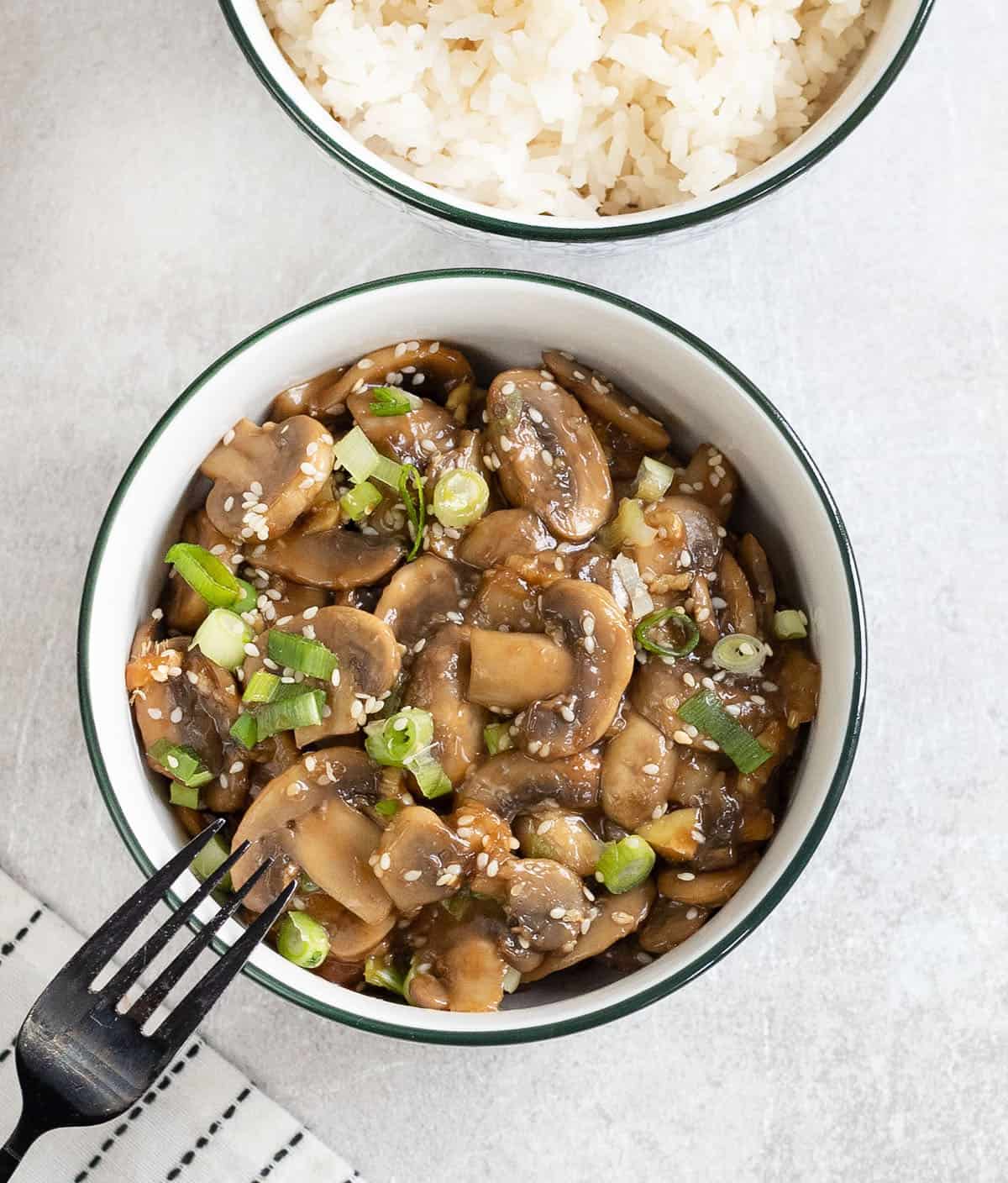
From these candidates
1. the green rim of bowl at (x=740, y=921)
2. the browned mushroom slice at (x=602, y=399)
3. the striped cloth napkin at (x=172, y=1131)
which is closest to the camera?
the green rim of bowl at (x=740, y=921)

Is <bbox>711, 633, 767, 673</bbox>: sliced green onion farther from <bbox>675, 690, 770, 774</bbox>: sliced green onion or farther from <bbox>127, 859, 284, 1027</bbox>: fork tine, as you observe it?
<bbox>127, 859, 284, 1027</bbox>: fork tine

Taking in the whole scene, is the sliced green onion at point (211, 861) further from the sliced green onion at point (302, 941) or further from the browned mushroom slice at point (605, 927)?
the browned mushroom slice at point (605, 927)

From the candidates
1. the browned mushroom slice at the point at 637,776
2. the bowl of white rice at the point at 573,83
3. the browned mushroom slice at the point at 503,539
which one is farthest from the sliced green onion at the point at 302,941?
the bowl of white rice at the point at 573,83

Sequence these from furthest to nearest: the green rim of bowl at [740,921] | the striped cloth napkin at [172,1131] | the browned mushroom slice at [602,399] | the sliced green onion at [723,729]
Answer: the striped cloth napkin at [172,1131] < the browned mushroom slice at [602,399] < the sliced green onion at [723,729] < the green rim of bowl at [740,921]

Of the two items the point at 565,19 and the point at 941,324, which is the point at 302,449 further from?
the point at 941,324

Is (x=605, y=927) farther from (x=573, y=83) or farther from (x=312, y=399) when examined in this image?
(x=573, y=83)
